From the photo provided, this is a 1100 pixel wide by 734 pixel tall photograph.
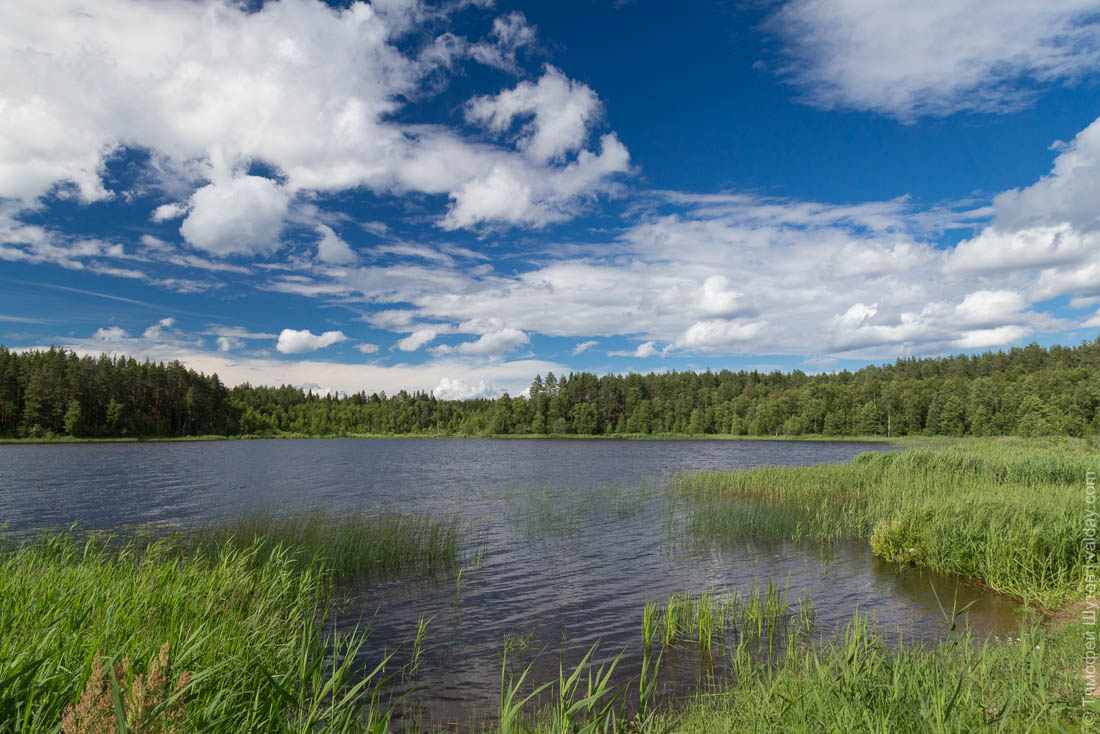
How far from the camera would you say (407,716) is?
7.62 m

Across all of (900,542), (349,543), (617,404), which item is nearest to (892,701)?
(900,542)

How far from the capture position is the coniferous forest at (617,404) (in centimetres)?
8744

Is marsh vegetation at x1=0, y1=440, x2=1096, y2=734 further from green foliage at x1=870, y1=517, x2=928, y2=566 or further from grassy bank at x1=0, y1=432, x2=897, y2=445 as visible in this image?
grassy bank at x1=0, y1=432, x2=897, y2=445

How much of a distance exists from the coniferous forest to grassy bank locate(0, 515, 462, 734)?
6554 centimetres

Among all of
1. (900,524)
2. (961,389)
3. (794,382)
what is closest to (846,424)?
(961,389)

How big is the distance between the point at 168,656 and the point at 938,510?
17.4 metres

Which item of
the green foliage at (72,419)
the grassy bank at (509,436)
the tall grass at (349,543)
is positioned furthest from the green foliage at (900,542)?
the green foliage at (72,419)

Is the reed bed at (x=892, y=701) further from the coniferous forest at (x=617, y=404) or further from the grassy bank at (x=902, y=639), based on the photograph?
the coniferous forest at (x=617, y=404)

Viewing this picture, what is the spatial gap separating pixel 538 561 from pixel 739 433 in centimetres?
12070

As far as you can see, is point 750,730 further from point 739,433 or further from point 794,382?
point 794,382

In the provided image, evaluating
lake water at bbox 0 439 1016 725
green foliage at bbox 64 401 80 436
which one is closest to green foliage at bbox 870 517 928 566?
→ lake water at bbox 0 439 1016 725

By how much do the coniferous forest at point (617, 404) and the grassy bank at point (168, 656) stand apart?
65544mm

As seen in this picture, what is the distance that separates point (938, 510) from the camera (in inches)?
588

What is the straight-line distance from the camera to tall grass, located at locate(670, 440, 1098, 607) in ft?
40.3
